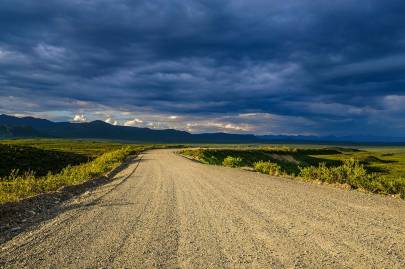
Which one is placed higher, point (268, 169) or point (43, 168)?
point (268, 169)

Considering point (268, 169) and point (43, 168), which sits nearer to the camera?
point (268, 169)

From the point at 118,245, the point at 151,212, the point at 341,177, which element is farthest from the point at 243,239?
the point at 341,177

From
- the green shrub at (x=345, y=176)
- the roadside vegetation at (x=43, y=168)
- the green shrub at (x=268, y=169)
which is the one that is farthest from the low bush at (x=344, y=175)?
the roadside vegetation at (x=43, y=168)

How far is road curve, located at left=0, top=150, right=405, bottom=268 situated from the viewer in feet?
24.7

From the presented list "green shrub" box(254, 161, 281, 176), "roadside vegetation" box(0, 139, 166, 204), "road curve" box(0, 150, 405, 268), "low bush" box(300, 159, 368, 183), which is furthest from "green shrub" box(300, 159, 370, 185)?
"roadside vegetation" box(0, 139, 166, 204)

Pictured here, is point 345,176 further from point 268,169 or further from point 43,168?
point 43,168

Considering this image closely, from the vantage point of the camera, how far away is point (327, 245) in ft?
27.9

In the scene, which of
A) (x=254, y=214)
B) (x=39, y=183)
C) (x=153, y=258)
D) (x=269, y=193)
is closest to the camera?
(x=153, y=258)

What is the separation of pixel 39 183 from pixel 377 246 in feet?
55.8

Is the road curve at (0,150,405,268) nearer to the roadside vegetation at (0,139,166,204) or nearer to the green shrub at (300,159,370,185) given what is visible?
the green shrub at (300,159,370,185)

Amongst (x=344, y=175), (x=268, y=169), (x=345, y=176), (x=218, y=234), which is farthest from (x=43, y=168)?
(x=218, y=234)

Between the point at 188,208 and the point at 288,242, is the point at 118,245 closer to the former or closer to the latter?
the point at 288,242

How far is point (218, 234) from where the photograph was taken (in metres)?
9.62

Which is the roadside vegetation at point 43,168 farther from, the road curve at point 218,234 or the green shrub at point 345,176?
the green shrub at point 345,176
